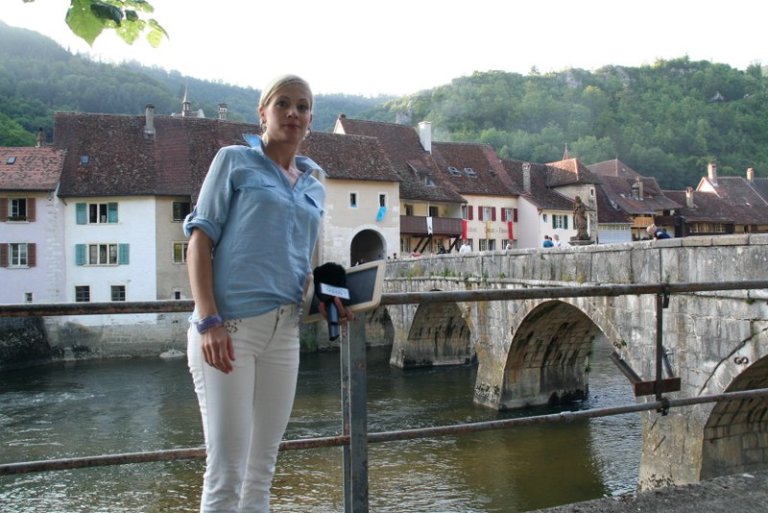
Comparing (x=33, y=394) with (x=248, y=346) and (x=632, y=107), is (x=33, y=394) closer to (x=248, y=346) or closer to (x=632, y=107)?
(x=248, y=346)

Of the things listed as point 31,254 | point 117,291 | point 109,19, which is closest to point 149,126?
point 31,254

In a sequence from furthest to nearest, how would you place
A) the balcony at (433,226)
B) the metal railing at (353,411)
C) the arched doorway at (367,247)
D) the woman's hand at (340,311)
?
the balcony at (433,226)
the arched doorway at (367,247)
the metal railing at (353,411)
the woman's hand at (340,311)

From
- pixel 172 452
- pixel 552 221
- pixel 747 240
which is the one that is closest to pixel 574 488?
pixel 747 240

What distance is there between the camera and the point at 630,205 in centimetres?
5041

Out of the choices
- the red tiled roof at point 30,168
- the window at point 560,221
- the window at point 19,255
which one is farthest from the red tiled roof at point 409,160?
the window at point 19,255

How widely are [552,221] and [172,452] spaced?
41.6 m

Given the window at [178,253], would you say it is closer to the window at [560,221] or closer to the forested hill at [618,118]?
the window at [560,221]

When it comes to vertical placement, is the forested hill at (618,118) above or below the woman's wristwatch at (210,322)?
above

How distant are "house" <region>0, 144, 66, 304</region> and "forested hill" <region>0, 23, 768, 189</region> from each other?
1577 inches

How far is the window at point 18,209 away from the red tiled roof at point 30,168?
0.61m

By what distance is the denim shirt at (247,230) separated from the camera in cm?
242

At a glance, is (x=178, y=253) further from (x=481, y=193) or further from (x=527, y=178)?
(x=527, y=178)

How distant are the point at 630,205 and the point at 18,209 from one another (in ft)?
124

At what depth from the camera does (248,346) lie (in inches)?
95.9
